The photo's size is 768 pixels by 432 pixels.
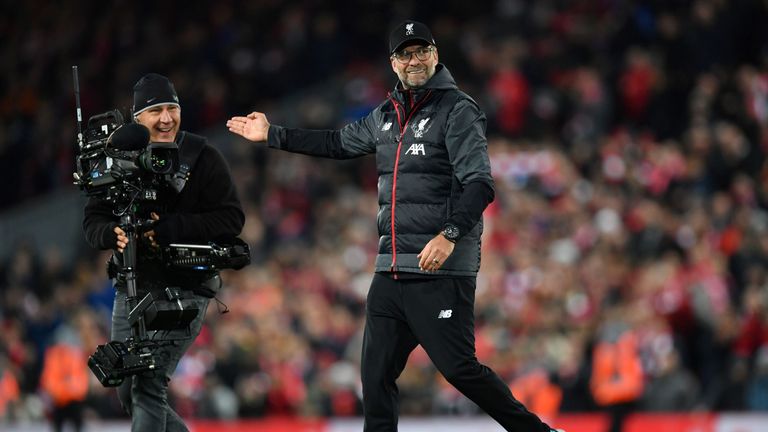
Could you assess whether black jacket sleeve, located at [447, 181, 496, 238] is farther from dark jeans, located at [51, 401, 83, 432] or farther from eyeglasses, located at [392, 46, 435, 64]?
dark jeans, located at [51, 401, 83, 432]

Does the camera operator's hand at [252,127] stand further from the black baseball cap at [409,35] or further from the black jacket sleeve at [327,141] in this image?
the black baseball cap at [409,35]

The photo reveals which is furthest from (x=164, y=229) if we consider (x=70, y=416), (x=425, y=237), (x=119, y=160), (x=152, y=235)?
(x=70, y=416)

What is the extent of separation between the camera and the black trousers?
6629mm

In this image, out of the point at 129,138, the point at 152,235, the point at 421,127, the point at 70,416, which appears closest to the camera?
the point at 129,138

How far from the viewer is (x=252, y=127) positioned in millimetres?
7082

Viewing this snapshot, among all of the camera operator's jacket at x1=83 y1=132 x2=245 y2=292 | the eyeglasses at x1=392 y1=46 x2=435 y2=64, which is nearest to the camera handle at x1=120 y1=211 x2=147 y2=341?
the camera operator's jacket at x1=83 y1=132 x2=245 y2=292

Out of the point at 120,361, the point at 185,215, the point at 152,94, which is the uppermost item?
the point at 152,94

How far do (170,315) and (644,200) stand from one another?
26.9 feet

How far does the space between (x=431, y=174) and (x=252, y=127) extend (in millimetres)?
1028

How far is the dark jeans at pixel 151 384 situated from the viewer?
22.8 ft

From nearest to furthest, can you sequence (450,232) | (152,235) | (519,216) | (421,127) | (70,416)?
1. (450,232)
2. (421,127)
3. (152,235)
4. (70,416)
5. (519,216)

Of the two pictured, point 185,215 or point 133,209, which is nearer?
point 133,209

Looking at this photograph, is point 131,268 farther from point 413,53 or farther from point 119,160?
point 413,53

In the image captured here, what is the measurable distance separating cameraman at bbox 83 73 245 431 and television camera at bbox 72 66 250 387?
0.08 meters
